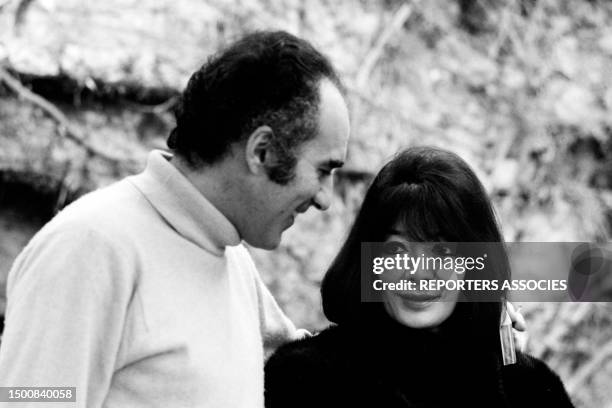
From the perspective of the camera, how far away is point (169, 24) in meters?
3.89

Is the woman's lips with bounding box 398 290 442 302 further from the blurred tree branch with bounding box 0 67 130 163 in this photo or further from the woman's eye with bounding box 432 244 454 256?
the blurred tree branch with bounding box 0 67 130 163

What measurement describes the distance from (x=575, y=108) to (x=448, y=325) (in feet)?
10.2

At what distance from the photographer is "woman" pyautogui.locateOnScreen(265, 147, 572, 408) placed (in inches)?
87.1

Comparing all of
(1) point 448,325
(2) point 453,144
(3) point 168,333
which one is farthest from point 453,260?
(2) point 453,144

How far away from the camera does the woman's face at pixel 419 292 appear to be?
7.34 feet

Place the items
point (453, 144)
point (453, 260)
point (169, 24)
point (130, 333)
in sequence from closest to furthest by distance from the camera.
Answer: point (130, 333), point (453, 260), point (169, 24), point (453, 144)

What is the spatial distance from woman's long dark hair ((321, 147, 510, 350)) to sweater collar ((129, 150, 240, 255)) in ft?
1.87

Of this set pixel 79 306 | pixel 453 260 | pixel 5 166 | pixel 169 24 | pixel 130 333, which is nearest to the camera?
pixel 79 306

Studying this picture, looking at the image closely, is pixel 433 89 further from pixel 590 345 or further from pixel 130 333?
pixel 130 333

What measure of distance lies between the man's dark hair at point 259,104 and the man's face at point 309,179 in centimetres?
2

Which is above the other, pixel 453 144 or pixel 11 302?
pixel 453 144

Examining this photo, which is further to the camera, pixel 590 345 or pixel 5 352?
pixel 590 345

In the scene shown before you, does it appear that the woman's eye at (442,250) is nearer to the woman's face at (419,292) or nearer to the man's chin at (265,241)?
the woman's face at (419,292)

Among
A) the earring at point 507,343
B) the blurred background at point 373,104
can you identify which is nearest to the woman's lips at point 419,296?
the earring at point 507,343
